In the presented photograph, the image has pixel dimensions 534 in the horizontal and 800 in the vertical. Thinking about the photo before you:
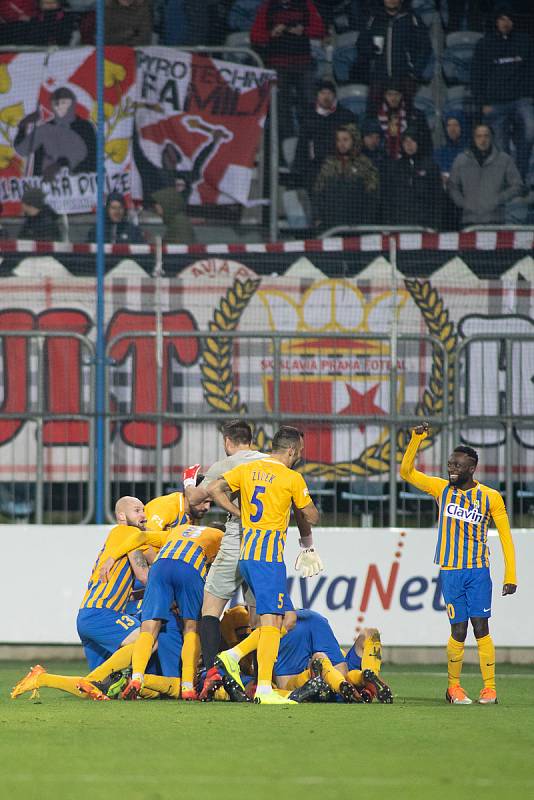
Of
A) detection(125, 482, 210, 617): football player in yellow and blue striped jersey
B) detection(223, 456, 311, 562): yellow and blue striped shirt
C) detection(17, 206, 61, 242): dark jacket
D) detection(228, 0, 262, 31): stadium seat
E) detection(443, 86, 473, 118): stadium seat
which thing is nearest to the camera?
detection(223, 456, 311, 562): yellow and blue striped shirt

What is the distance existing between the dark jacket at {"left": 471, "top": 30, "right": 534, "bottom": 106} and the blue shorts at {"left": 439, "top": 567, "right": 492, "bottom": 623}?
9.01m

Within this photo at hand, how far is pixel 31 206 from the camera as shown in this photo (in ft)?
51.7

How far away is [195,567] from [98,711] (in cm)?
157

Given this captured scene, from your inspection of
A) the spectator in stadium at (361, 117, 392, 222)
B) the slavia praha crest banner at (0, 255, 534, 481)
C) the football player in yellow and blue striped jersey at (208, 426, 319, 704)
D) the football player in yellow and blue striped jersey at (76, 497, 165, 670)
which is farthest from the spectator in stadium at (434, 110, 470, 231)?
the football player in yellow and blue striped jersey at (76, 497, 165, 670)

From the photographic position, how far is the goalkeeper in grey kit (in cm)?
941

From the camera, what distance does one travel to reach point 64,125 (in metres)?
15.7

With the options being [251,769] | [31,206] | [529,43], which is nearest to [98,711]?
[251,769]

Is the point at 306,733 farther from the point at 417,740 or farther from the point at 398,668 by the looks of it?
the point at 398,668

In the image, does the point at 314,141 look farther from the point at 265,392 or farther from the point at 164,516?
the point at 164,516

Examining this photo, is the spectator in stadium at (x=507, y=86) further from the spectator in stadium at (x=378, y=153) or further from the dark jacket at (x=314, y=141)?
the dark jacket at (x=314, y=141)

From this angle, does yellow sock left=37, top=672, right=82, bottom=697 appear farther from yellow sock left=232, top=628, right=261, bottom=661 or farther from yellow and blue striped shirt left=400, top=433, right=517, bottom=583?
yellow and blue striped shirt left=400, top=433, right=517, bottom=583

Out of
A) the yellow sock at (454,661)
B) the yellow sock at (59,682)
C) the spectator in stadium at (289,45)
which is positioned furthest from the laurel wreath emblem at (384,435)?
the spectator in stadium at (289,45)

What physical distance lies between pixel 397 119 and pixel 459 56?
1504mm

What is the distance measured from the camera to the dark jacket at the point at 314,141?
54.2 feet
